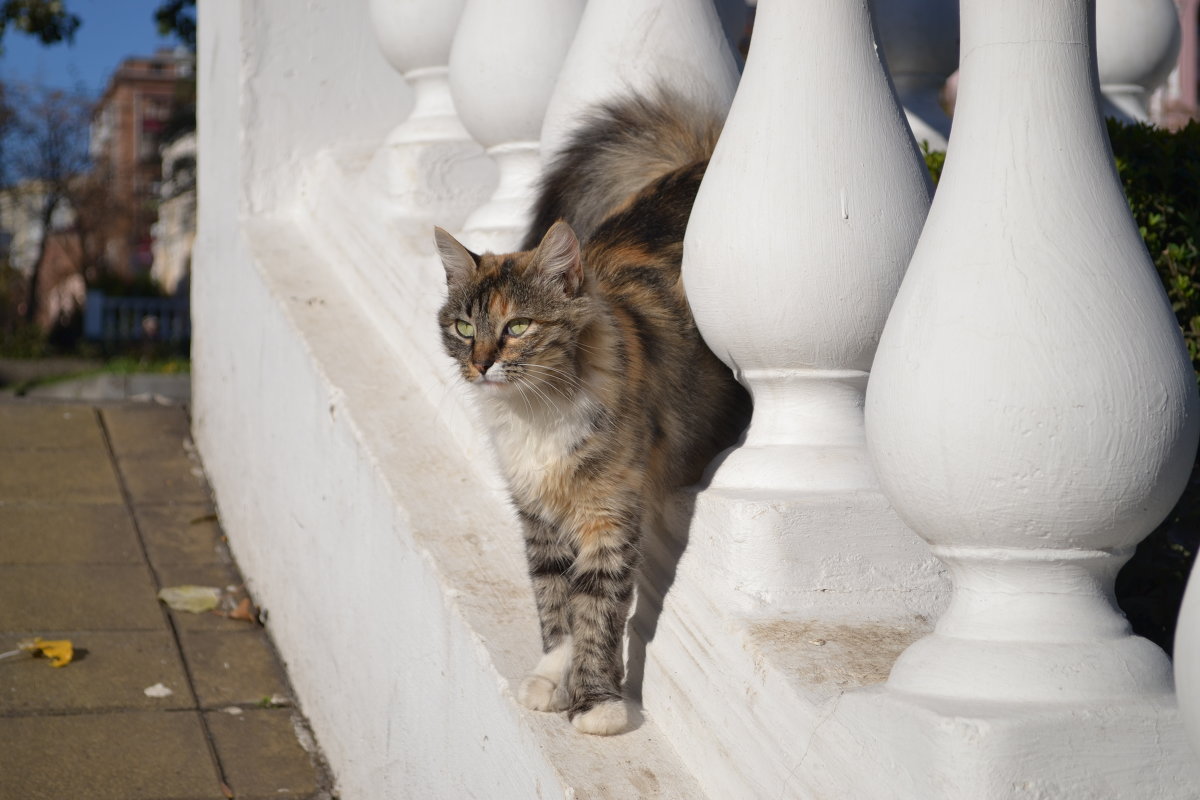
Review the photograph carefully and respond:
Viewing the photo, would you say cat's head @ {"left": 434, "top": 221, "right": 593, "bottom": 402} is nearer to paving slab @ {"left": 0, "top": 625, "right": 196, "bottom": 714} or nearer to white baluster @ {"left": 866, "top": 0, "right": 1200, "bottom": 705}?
white baluster @ {"left": 866, "top": 0, "right": 1200, "bottom": 705}

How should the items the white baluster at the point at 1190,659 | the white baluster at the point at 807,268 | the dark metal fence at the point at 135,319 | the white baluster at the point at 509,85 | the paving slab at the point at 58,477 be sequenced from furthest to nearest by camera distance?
the dark metal fence at the point at 135,319
the paving slab at the point at 58,477
the white baluster at the point at 509,85
the white baluster at the point at 807,268
the white baluster at the point at 1190,659

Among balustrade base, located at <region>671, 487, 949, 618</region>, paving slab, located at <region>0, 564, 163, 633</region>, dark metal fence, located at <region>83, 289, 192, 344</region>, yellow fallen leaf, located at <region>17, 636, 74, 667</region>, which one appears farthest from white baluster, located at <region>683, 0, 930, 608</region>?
dark metal fence, located at <region>83, 289, 192, 344</region>

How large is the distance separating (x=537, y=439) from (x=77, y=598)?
7.03ft

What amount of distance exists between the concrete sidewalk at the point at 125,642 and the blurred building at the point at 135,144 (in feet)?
40.7

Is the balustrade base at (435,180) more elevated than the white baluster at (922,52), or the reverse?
the white baluster at (922,52)

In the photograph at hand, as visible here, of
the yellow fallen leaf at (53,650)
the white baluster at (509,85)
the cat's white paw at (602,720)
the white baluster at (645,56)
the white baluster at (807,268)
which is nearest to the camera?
the white baluster at (807,268)

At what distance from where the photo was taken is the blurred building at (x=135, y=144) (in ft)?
75.7

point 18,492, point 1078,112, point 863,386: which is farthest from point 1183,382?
point 18,492

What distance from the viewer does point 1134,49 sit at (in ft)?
12.9

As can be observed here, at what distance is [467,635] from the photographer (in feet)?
7.95

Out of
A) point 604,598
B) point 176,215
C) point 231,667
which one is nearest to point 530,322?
point 604,598

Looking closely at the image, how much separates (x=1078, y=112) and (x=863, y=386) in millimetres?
702

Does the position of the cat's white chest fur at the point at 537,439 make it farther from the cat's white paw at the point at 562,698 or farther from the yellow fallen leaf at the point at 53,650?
the yellow fallen leaf at the point at 53,650

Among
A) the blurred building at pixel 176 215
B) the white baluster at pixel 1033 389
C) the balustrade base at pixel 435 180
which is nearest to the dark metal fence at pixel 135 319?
the blurred building at pixel 176 215
